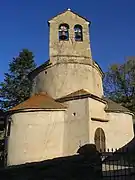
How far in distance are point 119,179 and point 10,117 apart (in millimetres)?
13390

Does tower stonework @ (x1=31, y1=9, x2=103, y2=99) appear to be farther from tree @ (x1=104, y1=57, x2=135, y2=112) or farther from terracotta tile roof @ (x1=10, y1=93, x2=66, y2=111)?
tree @ (x1=104, y1=57, x2=135, y2=112)

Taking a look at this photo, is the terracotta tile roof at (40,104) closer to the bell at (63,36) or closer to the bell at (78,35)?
the bell at (63,36)

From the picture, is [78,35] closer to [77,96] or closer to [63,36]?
[63,36]

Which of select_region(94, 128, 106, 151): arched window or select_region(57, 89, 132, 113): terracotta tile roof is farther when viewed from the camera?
select_region(57, 89, 132, 113): terracotta tile roof

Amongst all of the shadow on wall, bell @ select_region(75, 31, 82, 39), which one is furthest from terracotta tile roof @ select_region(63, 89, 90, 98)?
the shadow on wall

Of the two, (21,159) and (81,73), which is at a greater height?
(81,73)

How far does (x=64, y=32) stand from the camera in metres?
24.2

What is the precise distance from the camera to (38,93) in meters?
23.9

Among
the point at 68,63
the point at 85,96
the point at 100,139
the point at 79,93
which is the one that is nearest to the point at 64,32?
the point at 68,63

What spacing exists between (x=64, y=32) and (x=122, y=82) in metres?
14.0

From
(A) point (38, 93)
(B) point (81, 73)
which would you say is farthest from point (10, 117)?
(B) point (81, 73)

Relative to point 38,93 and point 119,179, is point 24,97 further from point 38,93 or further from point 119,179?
point 119,179

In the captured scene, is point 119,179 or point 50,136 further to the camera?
point 50,136

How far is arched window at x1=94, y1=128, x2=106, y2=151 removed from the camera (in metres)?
19.3
